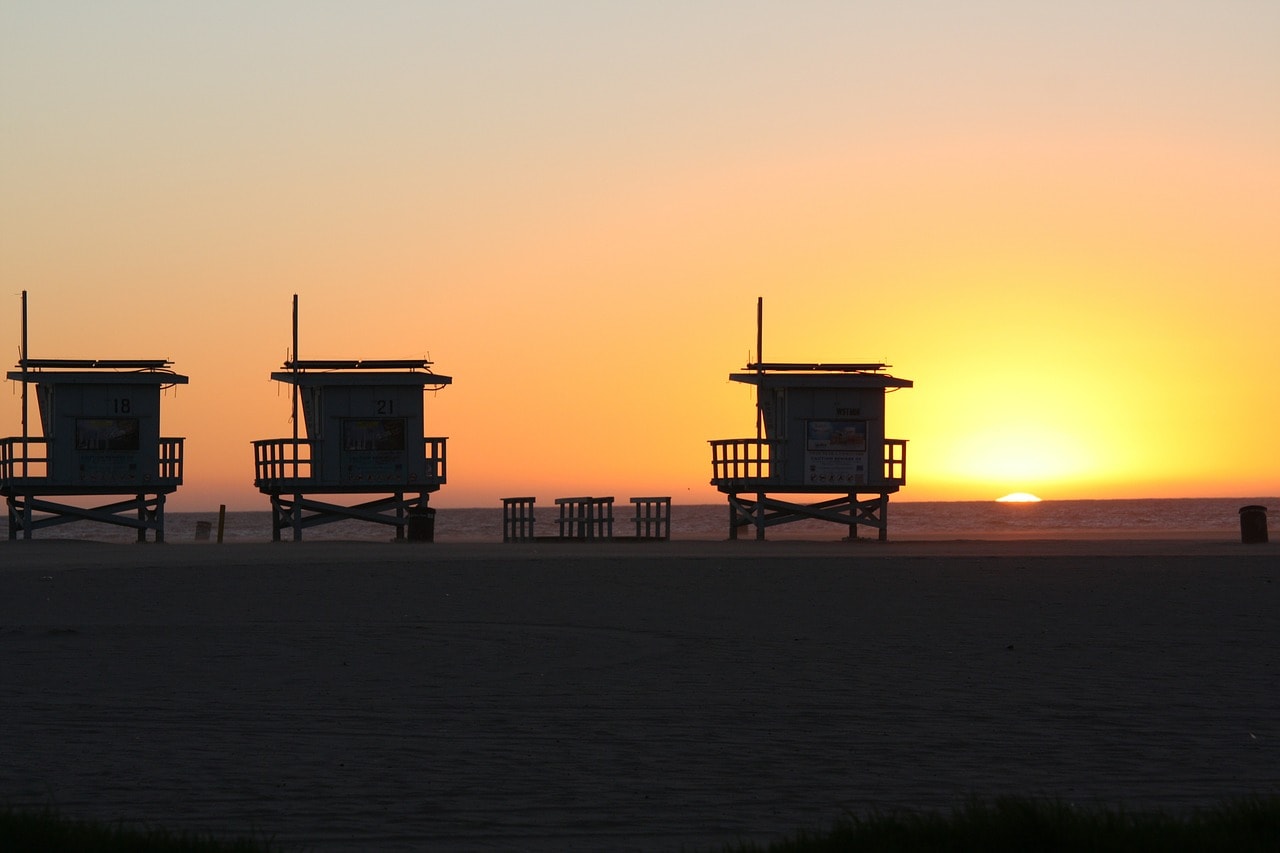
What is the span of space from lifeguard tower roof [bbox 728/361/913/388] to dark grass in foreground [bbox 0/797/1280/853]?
119 feet

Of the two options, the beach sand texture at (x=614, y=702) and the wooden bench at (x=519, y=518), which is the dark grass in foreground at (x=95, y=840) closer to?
the beach sand texture at (x=614, y=702)

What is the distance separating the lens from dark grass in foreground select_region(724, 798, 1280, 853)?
6.62 metres

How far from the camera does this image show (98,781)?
28.2 feet

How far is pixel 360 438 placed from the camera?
43.8 m

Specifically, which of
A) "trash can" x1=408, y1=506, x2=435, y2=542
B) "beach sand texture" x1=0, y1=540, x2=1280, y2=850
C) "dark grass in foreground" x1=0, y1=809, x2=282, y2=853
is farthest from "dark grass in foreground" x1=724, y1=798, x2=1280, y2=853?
"trash can" x1=408, y1=506, x2=435, y2=542

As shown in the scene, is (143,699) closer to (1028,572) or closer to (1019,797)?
(1019,797)

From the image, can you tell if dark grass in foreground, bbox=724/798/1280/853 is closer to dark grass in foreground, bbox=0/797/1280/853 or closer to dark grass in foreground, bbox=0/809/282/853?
dark grass in foreground, bbox=0/797/1280/853

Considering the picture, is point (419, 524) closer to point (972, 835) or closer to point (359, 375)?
point (359, 375)

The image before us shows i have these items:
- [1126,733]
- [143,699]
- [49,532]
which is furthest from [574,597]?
[49,532]

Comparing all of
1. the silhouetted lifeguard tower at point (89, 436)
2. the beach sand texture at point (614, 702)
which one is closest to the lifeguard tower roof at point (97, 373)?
the silhouetted lifeguard tower at point (89, 436)

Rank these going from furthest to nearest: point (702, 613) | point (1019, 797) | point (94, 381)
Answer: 1. point (94, 381)
2. point (702, 613)
3. point (1019, 797)

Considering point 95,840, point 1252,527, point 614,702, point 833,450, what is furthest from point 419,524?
point 95,840

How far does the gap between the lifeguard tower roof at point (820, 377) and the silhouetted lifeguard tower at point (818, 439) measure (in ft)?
0.09

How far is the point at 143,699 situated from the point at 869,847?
6.61 metres
